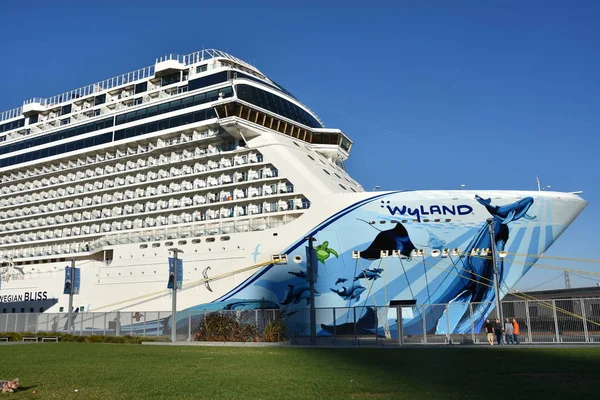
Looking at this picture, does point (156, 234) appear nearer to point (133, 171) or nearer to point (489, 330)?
point (133, 171)

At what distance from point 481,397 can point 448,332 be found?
592 inches

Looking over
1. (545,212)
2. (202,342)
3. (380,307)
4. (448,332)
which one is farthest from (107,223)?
(545,212)

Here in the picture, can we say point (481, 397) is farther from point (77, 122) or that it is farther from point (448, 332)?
point (77, 122)

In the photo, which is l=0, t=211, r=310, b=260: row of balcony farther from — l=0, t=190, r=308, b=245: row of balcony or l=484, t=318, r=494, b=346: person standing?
l=484, t=318, r=494, b=346: person standing

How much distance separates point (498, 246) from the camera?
23844mm

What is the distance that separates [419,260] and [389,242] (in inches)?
57.8

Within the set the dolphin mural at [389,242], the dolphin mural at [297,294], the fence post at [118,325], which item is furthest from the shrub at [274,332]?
the fence post at [118,325]

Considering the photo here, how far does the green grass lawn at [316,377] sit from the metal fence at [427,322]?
611 cm

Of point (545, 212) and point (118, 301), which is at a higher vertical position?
point (545, 212)

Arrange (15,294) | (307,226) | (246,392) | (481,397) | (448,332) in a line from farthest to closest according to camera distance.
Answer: (15,294), (307,226), (448,332), (246,392), (481,397)

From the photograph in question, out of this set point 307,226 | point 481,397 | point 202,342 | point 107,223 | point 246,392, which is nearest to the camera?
point 481,397

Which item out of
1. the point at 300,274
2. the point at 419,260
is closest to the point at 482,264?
the point at 419,260

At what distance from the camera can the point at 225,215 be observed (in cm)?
2952

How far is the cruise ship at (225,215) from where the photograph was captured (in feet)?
78.1
